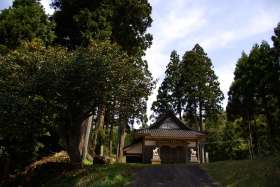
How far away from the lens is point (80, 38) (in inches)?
926

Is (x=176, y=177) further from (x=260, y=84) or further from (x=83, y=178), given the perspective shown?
(x=260, y=84)

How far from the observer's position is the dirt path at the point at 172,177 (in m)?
16.8

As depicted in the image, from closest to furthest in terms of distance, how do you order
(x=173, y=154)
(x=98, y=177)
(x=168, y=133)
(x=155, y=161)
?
(x=98, y=177) → (x=155, y=161) → (x=173, y=154) → (x=168, y=133)

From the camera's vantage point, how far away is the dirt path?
16.8 meters

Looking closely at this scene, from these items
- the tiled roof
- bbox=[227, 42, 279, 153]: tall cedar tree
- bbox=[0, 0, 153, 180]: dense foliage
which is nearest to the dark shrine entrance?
the tiled roof

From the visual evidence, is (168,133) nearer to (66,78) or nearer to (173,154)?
(173,154)

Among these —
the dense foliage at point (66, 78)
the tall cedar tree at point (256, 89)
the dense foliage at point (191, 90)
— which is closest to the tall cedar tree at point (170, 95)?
the dense foliage at point (191, 90)

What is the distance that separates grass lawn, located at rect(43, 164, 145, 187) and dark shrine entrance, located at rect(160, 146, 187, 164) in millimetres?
11911

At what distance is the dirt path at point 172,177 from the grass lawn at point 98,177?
65cm

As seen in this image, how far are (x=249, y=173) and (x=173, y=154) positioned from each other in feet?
50.4

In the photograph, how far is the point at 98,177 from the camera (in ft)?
58.4

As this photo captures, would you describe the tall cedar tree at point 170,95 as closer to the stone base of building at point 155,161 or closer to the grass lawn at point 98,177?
the stone base of building at point 155,161

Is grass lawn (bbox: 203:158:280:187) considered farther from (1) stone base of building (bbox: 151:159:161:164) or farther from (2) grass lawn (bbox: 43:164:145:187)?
(1) stone base of building (bbox: 151:159:161:164)

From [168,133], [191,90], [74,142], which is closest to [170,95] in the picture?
[191,90]
